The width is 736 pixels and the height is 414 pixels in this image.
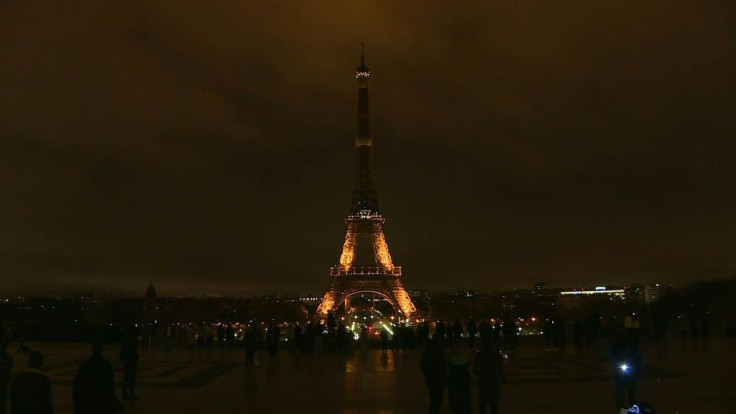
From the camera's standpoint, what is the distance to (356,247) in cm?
8994

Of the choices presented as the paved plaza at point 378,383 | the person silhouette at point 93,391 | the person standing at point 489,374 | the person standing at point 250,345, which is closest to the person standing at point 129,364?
the paved plaza at point 378,383

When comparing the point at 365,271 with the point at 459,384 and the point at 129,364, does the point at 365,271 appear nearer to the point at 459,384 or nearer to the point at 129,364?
the point at 129,364

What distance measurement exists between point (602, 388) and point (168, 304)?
615 ft

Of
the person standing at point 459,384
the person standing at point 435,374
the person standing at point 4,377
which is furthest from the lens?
the person standing at point 435,374

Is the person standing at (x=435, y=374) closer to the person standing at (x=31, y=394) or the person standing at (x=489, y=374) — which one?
the person standing at (x=489, y=374)

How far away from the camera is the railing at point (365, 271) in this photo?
Answer: 8612cm

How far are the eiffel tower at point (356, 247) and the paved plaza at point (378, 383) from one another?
5617 centimetres

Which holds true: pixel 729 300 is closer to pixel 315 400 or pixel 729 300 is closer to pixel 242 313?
pixel 242 313

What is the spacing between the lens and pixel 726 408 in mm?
13805

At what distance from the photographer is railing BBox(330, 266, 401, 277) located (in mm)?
86125

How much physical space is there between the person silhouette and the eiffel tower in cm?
7299

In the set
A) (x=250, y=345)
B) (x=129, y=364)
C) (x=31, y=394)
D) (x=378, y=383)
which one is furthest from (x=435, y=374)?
(x=250, y=345)

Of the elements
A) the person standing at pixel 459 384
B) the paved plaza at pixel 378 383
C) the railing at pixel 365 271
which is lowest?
the paved plaza at pixel 378 383

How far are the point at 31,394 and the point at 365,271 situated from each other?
261 feet
